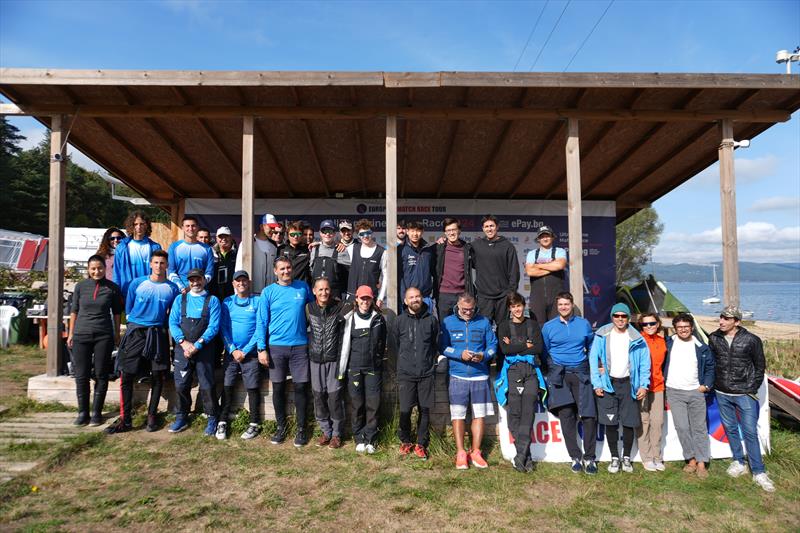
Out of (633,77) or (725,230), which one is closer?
(633,77)

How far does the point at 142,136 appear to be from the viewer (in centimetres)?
696

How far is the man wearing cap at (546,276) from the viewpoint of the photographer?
5.34 metres

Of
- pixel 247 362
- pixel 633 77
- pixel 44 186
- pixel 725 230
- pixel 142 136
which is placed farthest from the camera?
pixel 44 186

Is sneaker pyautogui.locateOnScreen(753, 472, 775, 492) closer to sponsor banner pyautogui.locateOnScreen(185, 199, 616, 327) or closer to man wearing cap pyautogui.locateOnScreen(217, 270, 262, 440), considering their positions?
man wearing cap pyautogui.locateOnScreen(217, 270, 262, 440)

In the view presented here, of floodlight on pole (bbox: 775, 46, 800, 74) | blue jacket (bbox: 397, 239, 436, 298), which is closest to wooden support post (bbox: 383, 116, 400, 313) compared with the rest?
blue jacket (bbox: 397, 239, 436, 298)

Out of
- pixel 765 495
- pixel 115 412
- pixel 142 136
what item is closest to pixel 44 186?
pixel 142 136

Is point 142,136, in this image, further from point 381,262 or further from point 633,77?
point 633,77

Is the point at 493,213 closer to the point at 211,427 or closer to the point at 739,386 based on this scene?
the point at 739,386

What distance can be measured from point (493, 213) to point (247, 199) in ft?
20.1

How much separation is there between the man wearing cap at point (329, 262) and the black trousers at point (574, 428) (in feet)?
8.93

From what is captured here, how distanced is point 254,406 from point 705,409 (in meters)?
4.70

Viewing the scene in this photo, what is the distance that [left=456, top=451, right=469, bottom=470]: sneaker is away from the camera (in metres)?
4.31

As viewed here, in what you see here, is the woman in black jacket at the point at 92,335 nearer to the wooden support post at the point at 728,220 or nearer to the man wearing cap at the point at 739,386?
the man wearing cap at the point at 739,386

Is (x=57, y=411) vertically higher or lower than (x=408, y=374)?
lower
